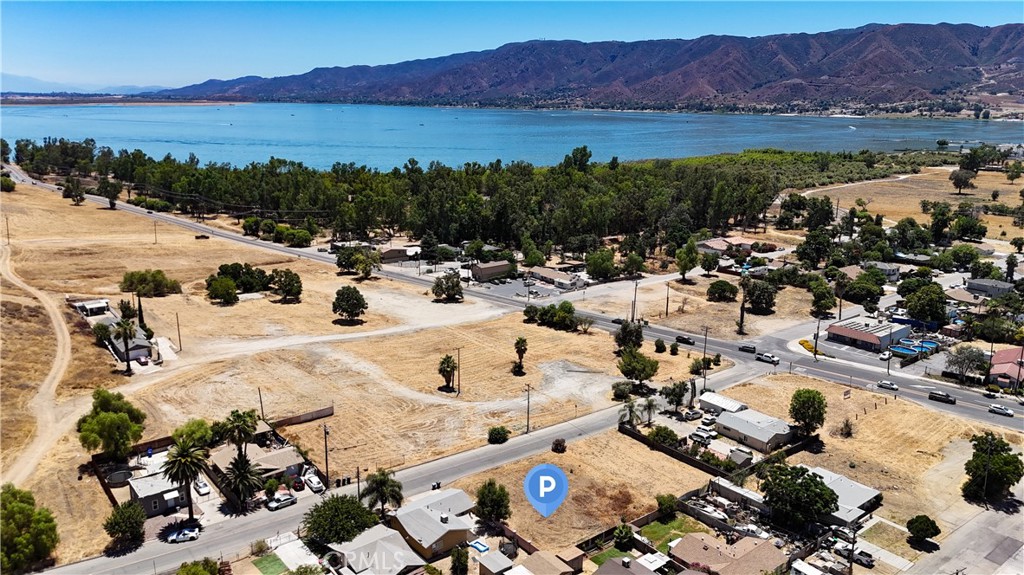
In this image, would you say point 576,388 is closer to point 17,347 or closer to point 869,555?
point 869,555

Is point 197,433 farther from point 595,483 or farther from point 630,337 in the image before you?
point 630,337

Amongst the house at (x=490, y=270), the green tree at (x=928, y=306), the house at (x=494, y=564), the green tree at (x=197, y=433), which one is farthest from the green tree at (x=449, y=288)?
the house at (x=494, y=564)

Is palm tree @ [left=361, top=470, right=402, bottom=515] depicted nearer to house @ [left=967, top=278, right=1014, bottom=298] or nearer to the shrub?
the shrub

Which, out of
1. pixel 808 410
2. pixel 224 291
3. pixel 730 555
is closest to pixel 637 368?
pixel 808 410

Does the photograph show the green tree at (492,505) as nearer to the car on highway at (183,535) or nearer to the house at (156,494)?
the car on highway at (183,535)

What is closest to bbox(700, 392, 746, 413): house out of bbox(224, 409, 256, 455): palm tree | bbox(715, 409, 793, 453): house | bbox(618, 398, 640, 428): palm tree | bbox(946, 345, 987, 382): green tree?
bbox(715, 409, 793, 453): house

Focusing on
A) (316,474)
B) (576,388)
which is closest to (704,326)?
(576,388)
